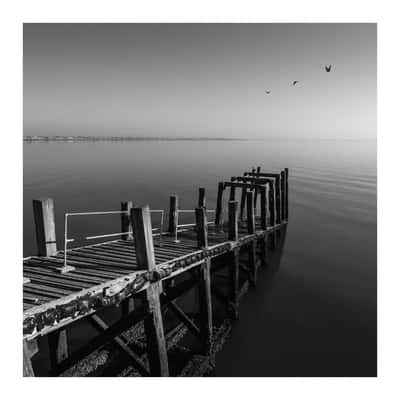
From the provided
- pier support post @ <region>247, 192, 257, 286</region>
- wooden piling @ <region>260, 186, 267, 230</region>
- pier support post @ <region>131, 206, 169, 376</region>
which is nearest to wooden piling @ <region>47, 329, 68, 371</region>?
pier support post @ <region>131, 206, 169, 376</region>

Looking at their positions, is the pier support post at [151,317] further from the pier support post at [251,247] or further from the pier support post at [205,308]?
the pier support post at [251,247]

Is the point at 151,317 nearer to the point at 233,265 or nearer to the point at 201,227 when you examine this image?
the point at 201,227

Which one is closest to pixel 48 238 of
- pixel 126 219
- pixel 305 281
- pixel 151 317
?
pixel 126 219

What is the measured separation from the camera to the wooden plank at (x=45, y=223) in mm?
6391

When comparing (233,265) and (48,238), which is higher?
(48,238)

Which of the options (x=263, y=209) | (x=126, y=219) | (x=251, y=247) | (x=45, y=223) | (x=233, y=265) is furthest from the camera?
(x=263, y=209)

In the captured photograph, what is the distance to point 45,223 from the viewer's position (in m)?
6.51

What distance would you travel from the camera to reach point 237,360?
802cm

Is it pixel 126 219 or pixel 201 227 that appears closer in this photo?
pixel 201 227

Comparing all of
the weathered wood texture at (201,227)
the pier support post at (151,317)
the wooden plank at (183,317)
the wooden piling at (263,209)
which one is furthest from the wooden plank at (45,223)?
the wooden piling at (263,209)

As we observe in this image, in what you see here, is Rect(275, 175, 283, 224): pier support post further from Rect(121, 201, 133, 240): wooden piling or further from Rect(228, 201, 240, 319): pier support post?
Rect(121, 201, 133, 240): wooden piling

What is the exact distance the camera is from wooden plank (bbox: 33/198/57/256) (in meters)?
6.39

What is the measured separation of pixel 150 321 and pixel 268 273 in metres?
8.39

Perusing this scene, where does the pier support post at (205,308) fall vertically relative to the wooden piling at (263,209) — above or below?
below
